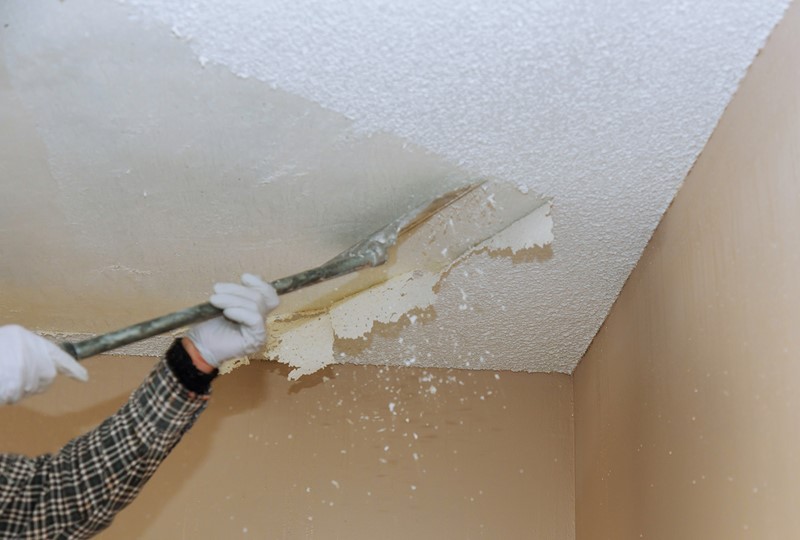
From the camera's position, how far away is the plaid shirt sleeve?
1547 mm

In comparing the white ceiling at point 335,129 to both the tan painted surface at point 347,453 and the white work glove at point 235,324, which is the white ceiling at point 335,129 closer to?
the white work glove at point 235,324

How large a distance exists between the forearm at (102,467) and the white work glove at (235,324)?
5 centimetres

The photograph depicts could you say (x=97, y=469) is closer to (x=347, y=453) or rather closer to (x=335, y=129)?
(x=335, y=129)

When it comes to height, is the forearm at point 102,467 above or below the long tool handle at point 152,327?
below

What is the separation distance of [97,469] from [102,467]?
1 centimetres

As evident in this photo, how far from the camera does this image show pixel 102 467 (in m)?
1.55

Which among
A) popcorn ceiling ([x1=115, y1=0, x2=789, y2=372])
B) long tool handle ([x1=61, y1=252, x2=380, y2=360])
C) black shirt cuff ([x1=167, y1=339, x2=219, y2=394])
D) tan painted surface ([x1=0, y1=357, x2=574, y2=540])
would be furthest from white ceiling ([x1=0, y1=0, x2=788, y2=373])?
tan painted surface ([x1=0, y1=357, x2=574, y2=540])

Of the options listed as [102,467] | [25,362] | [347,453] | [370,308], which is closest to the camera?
[25,362]

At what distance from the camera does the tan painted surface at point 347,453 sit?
2.31 metres

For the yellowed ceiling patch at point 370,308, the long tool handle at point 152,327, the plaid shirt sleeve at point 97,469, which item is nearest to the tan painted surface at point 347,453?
the yellowed ceiling patch at point 370,308

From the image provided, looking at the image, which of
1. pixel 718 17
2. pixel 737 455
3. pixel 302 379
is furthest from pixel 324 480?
pixel 718 17

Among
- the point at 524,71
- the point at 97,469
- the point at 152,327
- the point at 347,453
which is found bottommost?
the point at 97,469

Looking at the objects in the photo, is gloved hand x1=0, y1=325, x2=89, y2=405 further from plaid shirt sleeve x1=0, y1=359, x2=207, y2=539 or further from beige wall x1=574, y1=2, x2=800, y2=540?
beige wall x1=574, y1=2, x2=800, y2=540

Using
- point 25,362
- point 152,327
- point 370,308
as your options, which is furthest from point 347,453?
point 25,362
